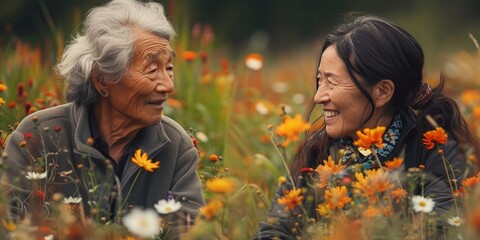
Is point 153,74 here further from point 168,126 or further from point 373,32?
point 373,32

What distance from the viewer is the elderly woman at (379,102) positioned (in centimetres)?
387

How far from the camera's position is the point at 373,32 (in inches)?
156

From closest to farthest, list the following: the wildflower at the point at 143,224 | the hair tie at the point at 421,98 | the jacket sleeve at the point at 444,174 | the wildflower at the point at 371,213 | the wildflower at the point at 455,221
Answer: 1. the wildflower at the point at 143,224
2. the wildflower at the point at 371,213
3. the wildflower at the point at 455,221
4. the jacket sleeve at the point at 444,174
5. the hair tie at the point at 421,98

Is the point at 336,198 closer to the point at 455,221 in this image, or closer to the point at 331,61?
→ the point at 455,221

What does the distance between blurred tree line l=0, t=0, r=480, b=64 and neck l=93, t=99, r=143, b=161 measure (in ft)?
43.7

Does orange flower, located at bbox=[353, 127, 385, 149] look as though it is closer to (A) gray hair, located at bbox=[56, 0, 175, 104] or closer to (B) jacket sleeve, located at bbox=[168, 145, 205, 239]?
(B) jacket sleeve, located at bbox=[168, 145, 205, 239]

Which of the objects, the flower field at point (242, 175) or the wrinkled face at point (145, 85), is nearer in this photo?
the flower field at point (242, 175)

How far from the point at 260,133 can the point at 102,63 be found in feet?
7.81

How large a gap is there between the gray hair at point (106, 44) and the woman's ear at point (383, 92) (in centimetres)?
87

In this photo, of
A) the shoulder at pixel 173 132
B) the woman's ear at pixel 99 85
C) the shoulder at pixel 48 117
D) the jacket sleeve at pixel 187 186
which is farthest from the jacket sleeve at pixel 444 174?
the shoulder at pixel 48 117

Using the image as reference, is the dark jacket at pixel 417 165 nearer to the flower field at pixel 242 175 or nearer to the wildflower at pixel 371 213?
the flower field at pixel 242 175

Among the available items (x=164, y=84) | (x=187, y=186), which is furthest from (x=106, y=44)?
(x=187, y=186)

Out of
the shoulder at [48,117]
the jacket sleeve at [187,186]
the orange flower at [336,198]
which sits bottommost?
the jacket sleeve at [187,186]

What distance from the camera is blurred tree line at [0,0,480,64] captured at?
1816cm
